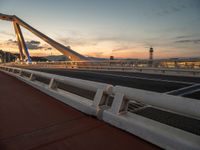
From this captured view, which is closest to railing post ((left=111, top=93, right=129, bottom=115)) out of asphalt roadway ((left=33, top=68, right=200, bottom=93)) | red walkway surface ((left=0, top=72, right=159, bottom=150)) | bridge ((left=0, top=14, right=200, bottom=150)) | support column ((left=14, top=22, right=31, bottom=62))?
bridge ((left=0, top=14, right=200, bottom=150))

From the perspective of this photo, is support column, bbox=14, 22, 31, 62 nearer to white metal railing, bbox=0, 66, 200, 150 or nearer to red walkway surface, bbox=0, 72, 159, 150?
red walkway surface, bbox=0, 72, 159, 150

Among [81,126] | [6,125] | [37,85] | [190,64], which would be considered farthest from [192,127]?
[190,64]

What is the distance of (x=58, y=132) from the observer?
2969 millimetres

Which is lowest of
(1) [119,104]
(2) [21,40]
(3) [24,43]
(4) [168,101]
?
(1) [119,104]

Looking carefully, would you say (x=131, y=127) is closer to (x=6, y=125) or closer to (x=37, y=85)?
(x=6, y=125)

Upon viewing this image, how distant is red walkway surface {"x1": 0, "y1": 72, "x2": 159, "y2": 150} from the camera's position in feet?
8.25

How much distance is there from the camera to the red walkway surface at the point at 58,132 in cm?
251

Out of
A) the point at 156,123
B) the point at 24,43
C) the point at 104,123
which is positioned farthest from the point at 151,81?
the point at 24,43

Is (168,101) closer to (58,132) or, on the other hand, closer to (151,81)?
(58,132)

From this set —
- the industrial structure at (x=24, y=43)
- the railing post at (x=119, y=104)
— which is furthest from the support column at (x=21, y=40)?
the railing post at (x=119, y=104)

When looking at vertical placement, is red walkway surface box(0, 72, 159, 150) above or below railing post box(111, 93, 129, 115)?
below

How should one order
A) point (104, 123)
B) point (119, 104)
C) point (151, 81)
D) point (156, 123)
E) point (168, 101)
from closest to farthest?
point (168, 101) < point (156, 123) < point (119, 104) < point (104, 123) < point (151, 81)

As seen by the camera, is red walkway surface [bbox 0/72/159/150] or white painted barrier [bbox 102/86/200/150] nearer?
white painted barrier [bbox 102/86/200/150]

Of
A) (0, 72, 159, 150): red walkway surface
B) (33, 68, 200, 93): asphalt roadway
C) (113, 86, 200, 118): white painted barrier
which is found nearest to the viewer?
(113, 86, 200, 118): white painted barrier
